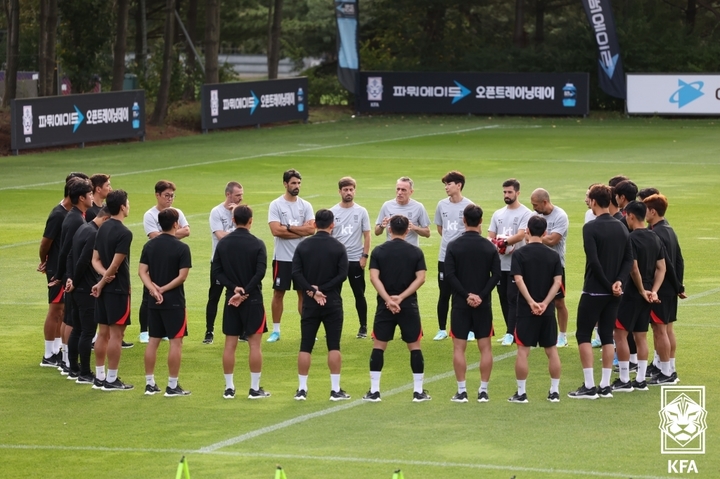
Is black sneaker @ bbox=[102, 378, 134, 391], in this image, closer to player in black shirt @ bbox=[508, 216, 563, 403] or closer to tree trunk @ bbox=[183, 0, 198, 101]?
player in black shirt @ bbox=[508, 216, 563, 403]

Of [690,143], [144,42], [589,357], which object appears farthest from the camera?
[144,42]

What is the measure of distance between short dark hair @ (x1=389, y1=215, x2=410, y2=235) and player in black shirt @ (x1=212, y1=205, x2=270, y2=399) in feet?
4.41

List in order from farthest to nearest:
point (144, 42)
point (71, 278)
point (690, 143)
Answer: point (144, 42), point (690, 143), point (71, 278)

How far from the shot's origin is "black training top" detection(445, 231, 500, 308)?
12359 mm

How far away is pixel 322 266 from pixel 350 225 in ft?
10.3

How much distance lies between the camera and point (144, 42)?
57.7 m

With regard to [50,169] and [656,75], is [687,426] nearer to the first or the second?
[50,169]

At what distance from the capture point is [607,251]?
494 inches

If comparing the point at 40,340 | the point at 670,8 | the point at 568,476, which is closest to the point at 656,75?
the point at 670,8

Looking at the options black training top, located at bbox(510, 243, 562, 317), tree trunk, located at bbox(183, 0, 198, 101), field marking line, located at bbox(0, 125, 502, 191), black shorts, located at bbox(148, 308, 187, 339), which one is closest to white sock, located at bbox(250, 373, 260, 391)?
black shorts, located at bbox(148, 308, 187, 339)

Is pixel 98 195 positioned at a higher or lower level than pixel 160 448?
higher

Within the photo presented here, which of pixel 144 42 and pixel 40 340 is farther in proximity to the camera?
pixel 144 42

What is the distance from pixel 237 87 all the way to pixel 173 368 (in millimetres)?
35732

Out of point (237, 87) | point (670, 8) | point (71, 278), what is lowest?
point (71, 278)
